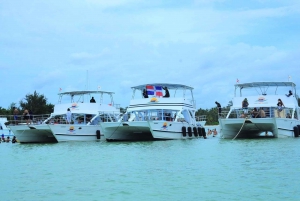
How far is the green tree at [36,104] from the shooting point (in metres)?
73.6

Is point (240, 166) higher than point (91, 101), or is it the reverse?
point (91, 101)

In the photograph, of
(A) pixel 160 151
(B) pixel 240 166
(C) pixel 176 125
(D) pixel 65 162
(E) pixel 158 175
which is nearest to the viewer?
(E) pixel 158 175

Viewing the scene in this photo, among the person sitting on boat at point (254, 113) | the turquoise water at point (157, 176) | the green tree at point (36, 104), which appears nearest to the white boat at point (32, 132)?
the turquoise water at point (157, 176)

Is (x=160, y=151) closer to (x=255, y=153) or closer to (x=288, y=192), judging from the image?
(x=255, y=153)

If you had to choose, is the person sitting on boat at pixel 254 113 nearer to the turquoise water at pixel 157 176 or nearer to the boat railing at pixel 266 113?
the boat railing at pixel 266 113

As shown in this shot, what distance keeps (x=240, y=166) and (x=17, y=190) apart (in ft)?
25.6

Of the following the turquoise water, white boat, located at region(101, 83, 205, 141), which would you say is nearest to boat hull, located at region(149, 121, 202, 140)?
white boat, located at region(101, 83, 205, 141)

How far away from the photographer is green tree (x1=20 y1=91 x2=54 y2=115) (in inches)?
2896

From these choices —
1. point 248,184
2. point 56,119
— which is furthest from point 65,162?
point 56,119

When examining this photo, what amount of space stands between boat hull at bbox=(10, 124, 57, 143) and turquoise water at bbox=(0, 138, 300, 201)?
451 inches

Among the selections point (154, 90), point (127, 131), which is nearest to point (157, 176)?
point (127, 131)

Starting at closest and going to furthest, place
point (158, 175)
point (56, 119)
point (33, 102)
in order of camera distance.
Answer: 1. point (158, 175)
2. point (56, 119)
3. point (33, 102)

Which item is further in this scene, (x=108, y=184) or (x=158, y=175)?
(x=158, y=175)

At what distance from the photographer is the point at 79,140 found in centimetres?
3631
